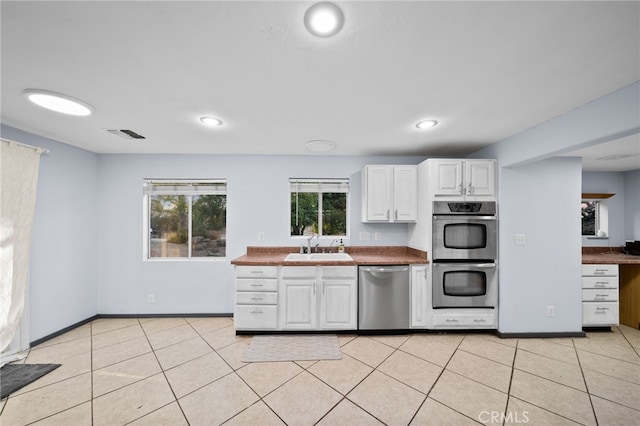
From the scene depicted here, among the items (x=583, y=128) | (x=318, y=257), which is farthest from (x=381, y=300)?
(x=583, y=128)

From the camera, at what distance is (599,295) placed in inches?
120

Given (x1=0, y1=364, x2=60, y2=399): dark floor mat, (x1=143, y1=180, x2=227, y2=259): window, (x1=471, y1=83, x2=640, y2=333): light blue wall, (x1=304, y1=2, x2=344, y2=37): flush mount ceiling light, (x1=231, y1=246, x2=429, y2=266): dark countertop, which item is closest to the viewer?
(x1=304, y1=2, x2=344, y2=37): flush mount ceiling light

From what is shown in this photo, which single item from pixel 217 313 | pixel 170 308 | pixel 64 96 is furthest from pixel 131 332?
pixel 64 96

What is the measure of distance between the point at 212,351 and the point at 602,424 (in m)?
3.19

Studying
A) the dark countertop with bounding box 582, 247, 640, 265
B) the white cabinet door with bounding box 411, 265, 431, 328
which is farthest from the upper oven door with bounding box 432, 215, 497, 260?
the dark countertop with bounding box 582, 247, 640, 265

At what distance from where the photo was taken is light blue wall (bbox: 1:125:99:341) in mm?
2701

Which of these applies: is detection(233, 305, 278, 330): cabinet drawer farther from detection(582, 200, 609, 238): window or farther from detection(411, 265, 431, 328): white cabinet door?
detection(582, 200, 609, 238): window

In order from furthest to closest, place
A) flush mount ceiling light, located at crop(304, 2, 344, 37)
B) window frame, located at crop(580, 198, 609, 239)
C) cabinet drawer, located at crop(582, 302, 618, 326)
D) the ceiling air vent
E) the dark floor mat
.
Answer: window frame, located at crop(580, 198, 609, 239) → cabinet drawer, located at crop(582, 302, 618, 326) → the ceiling air vent → the dark floor mat → flush mount ceiling light, located at crop(304, 2, 344, 37)

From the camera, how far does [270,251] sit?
3516mm

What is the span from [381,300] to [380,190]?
1.40 meters

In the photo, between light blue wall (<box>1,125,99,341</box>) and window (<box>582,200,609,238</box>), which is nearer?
light blue wall (<box>1,125,99,341</box>)

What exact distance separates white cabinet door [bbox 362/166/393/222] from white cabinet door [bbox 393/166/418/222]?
0.07 metres

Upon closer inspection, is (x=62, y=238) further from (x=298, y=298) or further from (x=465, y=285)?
(x=465, y=285)

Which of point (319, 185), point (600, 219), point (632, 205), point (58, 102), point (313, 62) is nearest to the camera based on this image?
point (313, 62)
